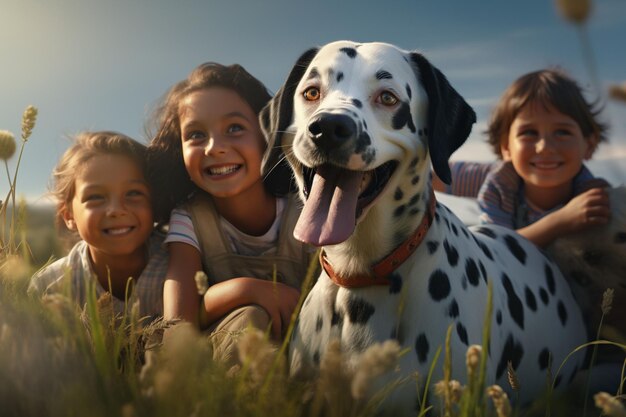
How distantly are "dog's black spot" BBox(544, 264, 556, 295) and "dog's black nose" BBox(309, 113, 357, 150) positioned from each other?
2.26 metres

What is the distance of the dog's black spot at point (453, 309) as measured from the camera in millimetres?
3217

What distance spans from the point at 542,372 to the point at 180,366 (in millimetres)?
3063

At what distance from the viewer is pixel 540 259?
4.61 meters

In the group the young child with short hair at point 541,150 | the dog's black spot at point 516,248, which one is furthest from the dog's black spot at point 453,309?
the young child with short hair at point 541,150

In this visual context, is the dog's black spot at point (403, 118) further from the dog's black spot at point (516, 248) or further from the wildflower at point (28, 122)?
the wildflower at point (28, 122)

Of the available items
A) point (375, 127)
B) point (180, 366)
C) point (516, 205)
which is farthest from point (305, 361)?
point (516, 205)

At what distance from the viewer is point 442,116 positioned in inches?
135

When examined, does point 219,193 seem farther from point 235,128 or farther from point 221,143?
point 235,128

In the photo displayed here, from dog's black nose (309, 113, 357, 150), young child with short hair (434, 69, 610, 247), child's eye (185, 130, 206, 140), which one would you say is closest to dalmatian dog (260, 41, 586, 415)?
dog's black nose (309, 113, 357, 150)

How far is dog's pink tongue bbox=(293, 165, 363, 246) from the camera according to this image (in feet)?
10.1

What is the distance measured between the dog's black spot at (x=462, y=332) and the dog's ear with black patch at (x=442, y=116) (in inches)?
29.7

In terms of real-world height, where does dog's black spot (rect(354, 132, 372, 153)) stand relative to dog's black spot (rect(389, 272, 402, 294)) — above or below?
above

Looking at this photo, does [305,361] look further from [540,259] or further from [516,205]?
[516,205]

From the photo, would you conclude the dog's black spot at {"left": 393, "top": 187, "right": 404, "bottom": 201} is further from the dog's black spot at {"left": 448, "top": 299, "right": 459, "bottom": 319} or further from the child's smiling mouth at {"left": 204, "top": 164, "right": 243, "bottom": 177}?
the child's smiling mouth at {"left": 204, "top": 164, "right": 243, "bottom": 177}
